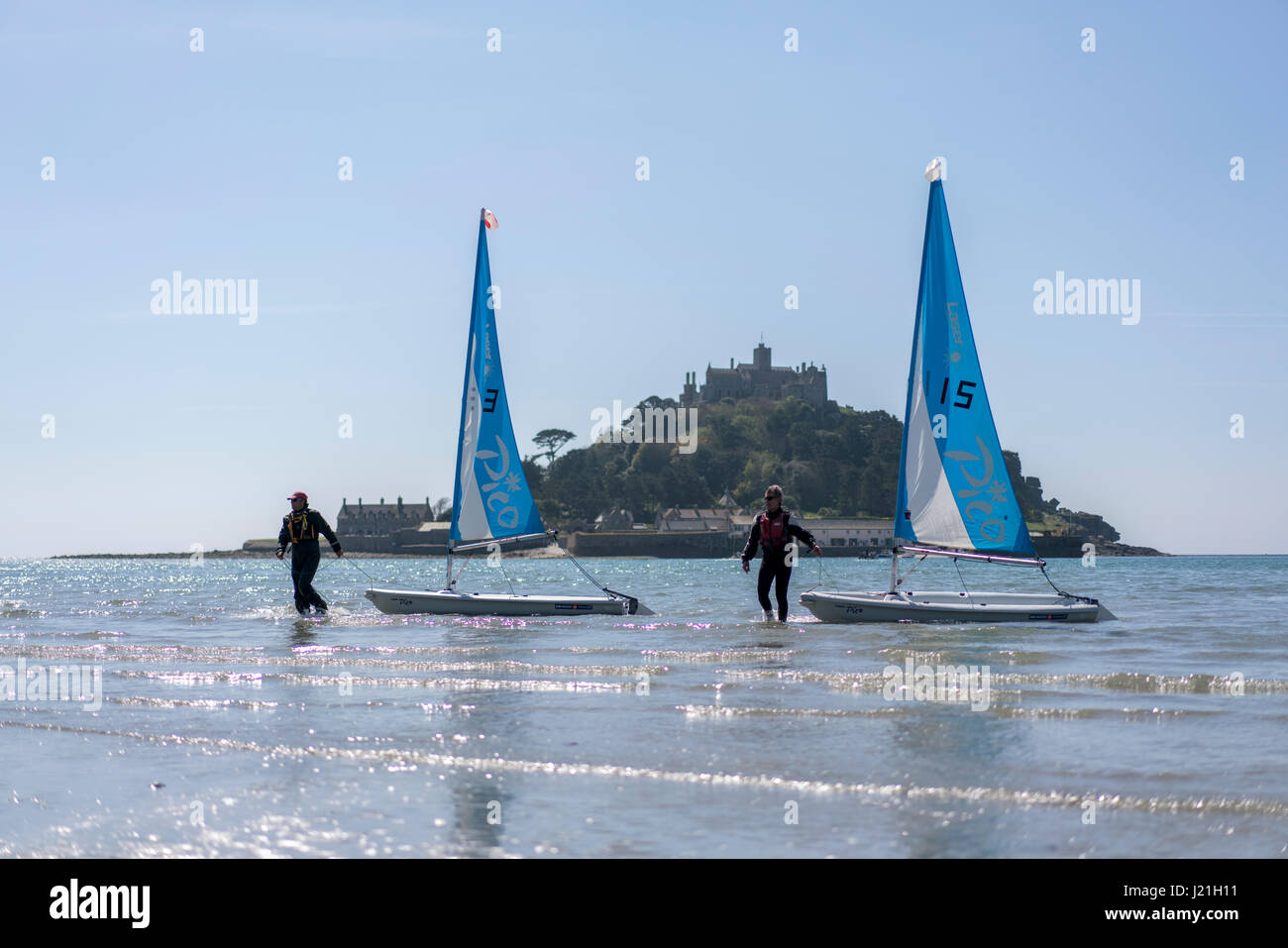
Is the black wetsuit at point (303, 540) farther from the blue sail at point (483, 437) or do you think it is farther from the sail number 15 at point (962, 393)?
the sail number 15 at point (962, 393)

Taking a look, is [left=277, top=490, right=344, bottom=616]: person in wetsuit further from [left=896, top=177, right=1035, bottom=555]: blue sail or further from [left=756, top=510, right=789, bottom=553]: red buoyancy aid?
[left=896, top=177, right=1035, bottom=555]: blue sail

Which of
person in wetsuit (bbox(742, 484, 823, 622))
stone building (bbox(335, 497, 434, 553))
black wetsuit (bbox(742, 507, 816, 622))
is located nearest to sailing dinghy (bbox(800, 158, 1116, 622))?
black wetsuit (bbox(742, 507, 816, 622))

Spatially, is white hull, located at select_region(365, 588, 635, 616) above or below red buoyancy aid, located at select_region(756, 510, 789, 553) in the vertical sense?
below

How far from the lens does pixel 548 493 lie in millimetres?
184250

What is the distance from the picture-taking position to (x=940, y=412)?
17.1 metres

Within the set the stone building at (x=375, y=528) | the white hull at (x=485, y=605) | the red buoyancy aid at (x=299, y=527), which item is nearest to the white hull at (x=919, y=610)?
the white hull at (x=485, y=605)

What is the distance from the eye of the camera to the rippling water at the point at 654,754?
5121mm

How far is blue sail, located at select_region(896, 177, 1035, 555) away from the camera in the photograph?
55.7 feet

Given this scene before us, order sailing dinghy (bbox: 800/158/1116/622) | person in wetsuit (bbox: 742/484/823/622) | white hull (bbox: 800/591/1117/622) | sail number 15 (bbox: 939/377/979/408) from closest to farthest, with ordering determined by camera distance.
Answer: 1. person in wetsuit (bbox: 742/484/823/622)
2. white hull (bbox: 800/591/1117/622)
3. sailing dinghy (bbox: 800/158/1116/622)
4. sail number 15 (bbox: 939/377/979/408)

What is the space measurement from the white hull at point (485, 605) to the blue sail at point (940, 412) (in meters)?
4.88

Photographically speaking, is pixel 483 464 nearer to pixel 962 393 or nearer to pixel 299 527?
pixel 299 527

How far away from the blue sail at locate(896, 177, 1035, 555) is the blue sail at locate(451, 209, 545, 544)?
6.21m

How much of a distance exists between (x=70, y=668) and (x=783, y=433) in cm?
18471
